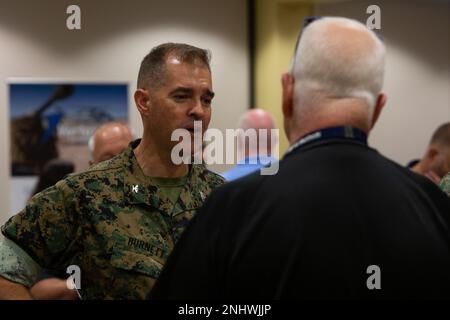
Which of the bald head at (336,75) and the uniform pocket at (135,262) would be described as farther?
the uniform pocket at (135,262)

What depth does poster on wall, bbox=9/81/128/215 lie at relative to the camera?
4.10 meters

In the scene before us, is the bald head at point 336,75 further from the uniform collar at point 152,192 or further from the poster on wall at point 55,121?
the poster on wall at point 55,121

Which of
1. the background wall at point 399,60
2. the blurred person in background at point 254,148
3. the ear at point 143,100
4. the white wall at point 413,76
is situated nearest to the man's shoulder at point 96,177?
the ear at point 143,100

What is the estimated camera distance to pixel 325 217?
1.04 m

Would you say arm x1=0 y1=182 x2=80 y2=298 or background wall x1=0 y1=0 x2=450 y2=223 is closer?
arm x1=0 y1=182 x2=80 y2=298

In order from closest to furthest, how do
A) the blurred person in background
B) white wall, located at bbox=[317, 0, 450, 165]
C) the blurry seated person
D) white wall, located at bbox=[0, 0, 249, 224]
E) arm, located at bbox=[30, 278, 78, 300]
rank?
arm, located at bbox=[30, 278, 78, 300] < the blurred person in background < the blurry seated person < white wall, located at bbox=[0, 0, 249, 224] < white wall, located at bbox=[317, 0, 450, 165]

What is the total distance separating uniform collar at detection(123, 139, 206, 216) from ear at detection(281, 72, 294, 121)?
619mm

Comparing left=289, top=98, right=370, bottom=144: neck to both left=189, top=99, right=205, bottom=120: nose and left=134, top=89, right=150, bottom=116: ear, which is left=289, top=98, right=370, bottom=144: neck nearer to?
left=189, top=99, right=205, bottom=120: nose

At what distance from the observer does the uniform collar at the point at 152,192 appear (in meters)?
1.67

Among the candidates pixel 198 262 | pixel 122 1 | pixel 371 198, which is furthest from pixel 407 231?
pixel 122 1

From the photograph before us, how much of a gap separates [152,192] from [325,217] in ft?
2.44

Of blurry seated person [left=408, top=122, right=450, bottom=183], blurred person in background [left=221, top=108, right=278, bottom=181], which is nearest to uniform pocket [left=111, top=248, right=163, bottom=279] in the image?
blurred person in background [left=221, top=108, right=278, bottom=181]

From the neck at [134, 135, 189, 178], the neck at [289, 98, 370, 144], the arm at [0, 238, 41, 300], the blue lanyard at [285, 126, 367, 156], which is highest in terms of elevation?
the neck at [289, 98, 370, 144]

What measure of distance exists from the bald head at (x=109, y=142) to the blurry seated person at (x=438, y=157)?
155cm
